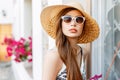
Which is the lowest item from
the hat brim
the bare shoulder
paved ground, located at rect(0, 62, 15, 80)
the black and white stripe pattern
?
paved ground, located at rect(0, 62, 15, 80)

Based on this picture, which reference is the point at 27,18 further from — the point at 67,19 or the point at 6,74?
the point at 67,19

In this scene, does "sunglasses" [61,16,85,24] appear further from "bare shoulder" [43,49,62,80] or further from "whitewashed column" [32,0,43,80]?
"whitewashed column" [32,0,43,80]

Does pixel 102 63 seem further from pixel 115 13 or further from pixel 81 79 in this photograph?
pixel 81 79

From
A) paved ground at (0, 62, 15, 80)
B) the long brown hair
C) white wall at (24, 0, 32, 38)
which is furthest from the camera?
paved ground at (0, 62, 15, 80)

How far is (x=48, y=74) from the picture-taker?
5.15 ft

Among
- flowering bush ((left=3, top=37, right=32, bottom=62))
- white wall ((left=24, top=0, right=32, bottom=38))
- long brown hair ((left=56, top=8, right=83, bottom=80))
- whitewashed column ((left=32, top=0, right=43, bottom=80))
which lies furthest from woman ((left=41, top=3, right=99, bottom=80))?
white wall ((left=24, top=0, right=32, bottom=38))

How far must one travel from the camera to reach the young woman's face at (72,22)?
62.7 inches

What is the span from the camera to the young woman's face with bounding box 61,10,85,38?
5.22 feet

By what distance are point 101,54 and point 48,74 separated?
0.84m

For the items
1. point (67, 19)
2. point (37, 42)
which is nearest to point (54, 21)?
point (67, 19)

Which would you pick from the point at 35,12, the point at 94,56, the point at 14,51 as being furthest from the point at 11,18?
the point at 94,56

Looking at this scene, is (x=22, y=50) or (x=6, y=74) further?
(x=6, y=74)

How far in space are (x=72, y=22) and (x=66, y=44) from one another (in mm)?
121

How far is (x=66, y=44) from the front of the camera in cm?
160
